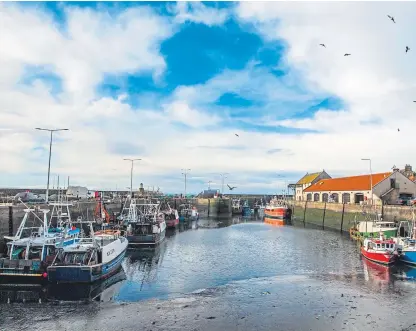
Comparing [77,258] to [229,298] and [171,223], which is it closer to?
[229,298]

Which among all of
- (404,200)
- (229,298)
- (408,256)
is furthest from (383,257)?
(404,200)

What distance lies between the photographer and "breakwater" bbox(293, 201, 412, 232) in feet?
187

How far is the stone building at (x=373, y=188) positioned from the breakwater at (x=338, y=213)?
411cm

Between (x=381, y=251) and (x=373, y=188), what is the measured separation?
3916 centimetres

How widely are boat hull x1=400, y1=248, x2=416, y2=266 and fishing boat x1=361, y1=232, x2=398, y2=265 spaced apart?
64 cm

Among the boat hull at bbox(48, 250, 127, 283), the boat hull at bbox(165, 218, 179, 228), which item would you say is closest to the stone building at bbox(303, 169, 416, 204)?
the boat hull at bbox(165, 218, 179, 228)

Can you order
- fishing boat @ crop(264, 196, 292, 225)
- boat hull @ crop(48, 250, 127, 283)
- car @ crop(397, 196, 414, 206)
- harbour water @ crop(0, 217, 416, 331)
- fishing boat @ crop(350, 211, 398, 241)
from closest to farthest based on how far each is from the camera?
harbour water @ crop(0, 217, 416, 331) → boat hull @ crop(48, 250, 127, 283) → fishing boat @ crop(350, 211, 398, 241) → car @ crop(397, 196, 414, 206) → fishing boat @ crop(264, 196, 292, 225)

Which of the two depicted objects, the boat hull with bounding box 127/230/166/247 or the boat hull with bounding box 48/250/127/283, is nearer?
the boat hull with bounding box 48/250/127/283

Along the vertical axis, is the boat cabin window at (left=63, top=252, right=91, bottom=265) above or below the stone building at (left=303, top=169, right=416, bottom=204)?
below

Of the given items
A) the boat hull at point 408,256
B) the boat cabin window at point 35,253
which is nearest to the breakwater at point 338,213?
the boat hull at point 408,256

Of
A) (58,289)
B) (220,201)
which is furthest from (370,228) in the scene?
(220,201)

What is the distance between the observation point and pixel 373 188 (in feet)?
234

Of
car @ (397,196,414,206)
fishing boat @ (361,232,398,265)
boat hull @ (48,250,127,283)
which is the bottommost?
boat hull @ (48,250,127,283)

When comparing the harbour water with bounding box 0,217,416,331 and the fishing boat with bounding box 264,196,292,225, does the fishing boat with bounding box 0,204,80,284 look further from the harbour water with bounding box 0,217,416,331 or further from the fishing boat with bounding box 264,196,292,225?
the fishing boat with bounding box 264,196,292,225
